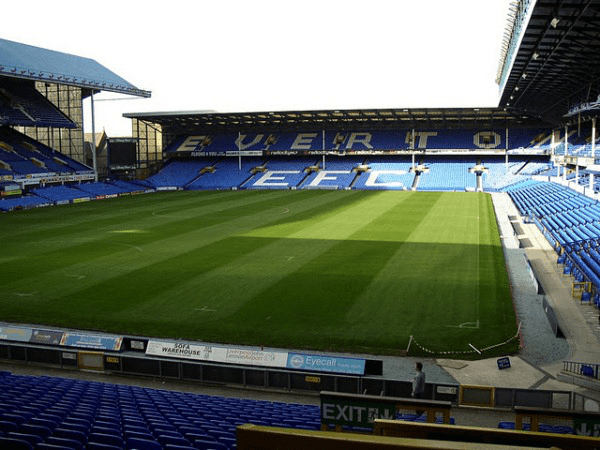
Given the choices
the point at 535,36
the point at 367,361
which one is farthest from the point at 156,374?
the point at 535,36

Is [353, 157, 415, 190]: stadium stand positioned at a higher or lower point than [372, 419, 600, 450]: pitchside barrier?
higher

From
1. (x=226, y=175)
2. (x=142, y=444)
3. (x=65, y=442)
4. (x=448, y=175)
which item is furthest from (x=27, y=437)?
(x=226, y=175)

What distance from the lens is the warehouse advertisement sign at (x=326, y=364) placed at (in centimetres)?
1505

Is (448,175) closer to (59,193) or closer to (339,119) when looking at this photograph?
(339,119)

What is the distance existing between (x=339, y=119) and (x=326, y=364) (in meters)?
69.5

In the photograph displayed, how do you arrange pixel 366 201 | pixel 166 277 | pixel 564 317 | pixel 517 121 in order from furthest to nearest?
pixel 517 121 < pixel 366 201 < pixel 166 277 < pixel 564 317

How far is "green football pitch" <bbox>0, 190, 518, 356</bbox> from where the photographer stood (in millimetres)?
19141

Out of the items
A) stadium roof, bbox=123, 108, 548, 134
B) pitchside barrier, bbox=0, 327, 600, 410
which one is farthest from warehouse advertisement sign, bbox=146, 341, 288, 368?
stadium roof, bbox=123, 108, 548, 134

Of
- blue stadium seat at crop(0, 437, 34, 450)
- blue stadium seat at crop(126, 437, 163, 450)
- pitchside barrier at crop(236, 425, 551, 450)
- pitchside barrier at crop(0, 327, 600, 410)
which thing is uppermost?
pitchside barrier at crop(236, 425, 551, 450)

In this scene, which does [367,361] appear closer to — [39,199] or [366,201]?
[366,201]

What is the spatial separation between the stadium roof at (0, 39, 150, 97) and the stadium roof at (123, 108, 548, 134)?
1008 cm

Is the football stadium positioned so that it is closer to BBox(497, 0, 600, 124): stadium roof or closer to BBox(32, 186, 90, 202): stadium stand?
BBox(497, 0, 600, 124): stadium roof

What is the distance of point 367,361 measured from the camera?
15062 millimetres

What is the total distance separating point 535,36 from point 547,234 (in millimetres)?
14344
